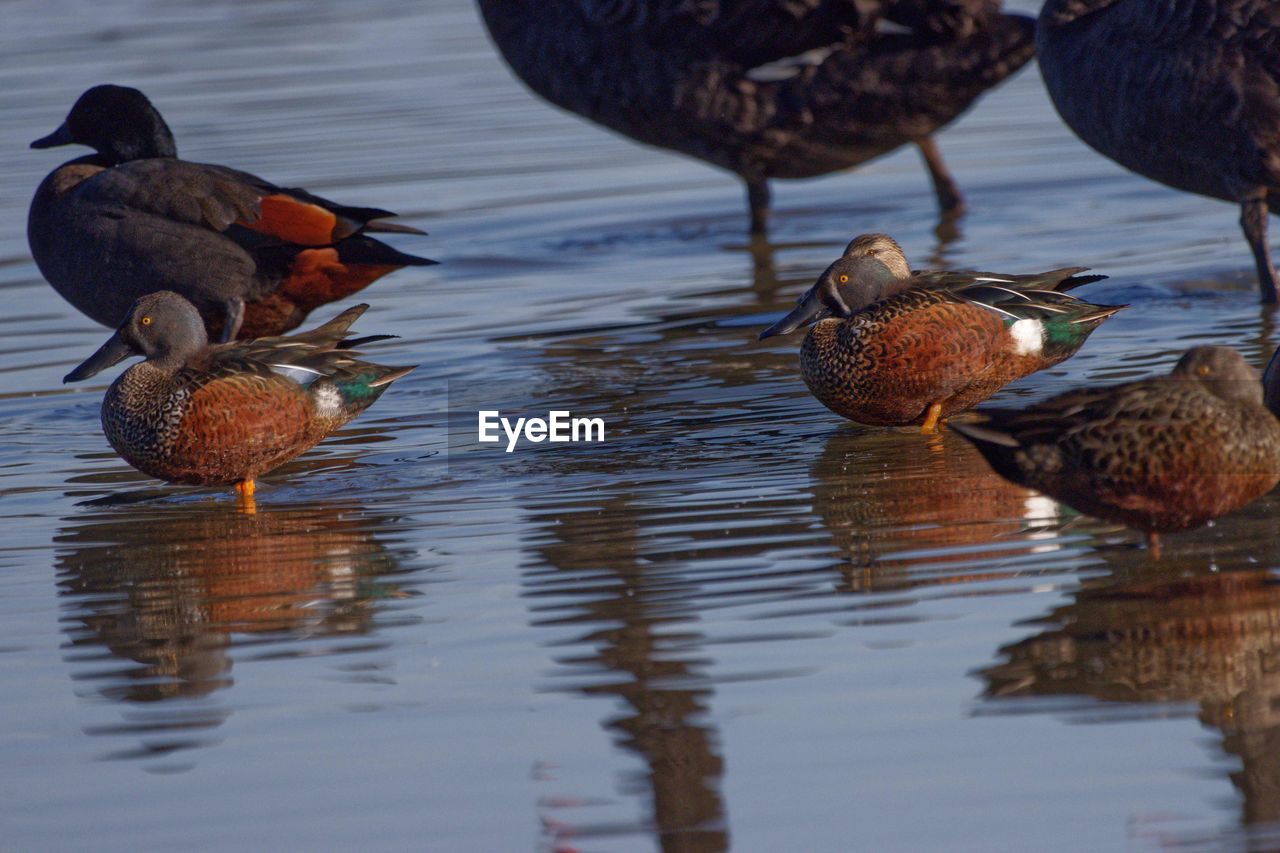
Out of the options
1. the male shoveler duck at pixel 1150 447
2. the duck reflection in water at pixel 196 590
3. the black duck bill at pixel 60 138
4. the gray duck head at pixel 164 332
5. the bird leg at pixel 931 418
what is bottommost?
the duck reflection in water at pixel 196 590

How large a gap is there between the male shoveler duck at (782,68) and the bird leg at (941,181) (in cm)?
17

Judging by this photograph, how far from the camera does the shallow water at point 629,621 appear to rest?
3.79m

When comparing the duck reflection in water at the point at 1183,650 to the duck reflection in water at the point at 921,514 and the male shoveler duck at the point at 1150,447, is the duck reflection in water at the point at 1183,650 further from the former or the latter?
the duck reflection in water at the point at 921,514

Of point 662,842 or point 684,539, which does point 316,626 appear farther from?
point 662,842

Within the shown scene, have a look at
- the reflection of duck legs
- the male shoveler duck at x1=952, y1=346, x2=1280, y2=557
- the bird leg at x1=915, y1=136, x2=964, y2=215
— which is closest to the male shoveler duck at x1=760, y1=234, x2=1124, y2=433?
the male shoveler duck at x1=952, y1=346, x2=1280, y2=557

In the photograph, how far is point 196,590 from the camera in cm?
537

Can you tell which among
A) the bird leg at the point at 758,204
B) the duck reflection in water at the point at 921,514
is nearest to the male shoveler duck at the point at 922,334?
the duck reflection in water at the point at 921,514

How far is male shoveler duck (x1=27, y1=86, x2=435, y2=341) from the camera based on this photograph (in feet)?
25.6

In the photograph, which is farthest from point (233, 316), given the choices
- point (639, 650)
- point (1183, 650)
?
point (1183, 650)

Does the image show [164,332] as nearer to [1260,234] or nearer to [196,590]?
[196,590]

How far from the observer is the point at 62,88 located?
15727mm

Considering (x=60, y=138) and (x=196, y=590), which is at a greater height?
(x=60, y=138)

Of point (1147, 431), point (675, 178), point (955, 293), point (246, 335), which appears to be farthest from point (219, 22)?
point (1147, 431)

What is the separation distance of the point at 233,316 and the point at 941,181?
15.7ft
